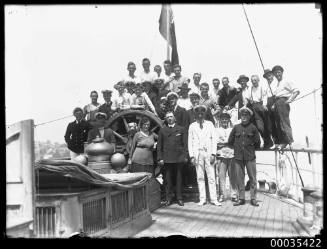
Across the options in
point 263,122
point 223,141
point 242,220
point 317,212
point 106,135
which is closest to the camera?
point 317,212

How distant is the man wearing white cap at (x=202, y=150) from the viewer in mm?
7344

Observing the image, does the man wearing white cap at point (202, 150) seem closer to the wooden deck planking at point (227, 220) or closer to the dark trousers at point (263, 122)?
the wooden deck planking at point (227, 220)

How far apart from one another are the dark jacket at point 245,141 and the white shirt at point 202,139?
412 millimetres

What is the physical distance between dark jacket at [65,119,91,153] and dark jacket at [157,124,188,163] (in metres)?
1.70

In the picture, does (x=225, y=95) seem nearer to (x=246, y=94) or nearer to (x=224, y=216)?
(x=246, y=94)

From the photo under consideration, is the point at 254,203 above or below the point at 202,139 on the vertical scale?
below

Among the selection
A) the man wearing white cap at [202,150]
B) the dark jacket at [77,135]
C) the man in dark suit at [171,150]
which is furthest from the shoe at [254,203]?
the dark jacket at [77,135]

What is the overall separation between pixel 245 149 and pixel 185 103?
5.68ft

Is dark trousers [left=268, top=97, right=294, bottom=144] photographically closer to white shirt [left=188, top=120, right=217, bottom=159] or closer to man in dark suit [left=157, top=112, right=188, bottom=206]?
white shirt [left=188, top=120, right=217, bottom=159]

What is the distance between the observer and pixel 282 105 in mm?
8492

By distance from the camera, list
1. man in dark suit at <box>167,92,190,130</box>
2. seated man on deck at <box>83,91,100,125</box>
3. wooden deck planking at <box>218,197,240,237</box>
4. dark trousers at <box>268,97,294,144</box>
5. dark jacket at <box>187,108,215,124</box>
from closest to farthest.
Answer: wooden deck planking at <box>218,197,240,237</box>
man in dark suit at <box>167,92,190,130</box>
dark jacket at <box>187,108,215,124</box>
dark trousers at <box>268,97,294,144</box>
seated man on deck at <box>83,91,100,125</box>

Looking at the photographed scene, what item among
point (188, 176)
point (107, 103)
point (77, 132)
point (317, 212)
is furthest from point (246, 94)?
point (317, 212)

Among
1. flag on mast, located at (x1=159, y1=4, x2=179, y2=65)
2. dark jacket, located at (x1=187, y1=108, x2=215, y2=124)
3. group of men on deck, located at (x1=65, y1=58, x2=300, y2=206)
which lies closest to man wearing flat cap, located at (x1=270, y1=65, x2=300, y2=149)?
group of men on deck, located at (x1=65, y1=58, x2=300, y2=206)

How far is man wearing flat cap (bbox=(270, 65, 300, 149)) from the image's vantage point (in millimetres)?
8312
